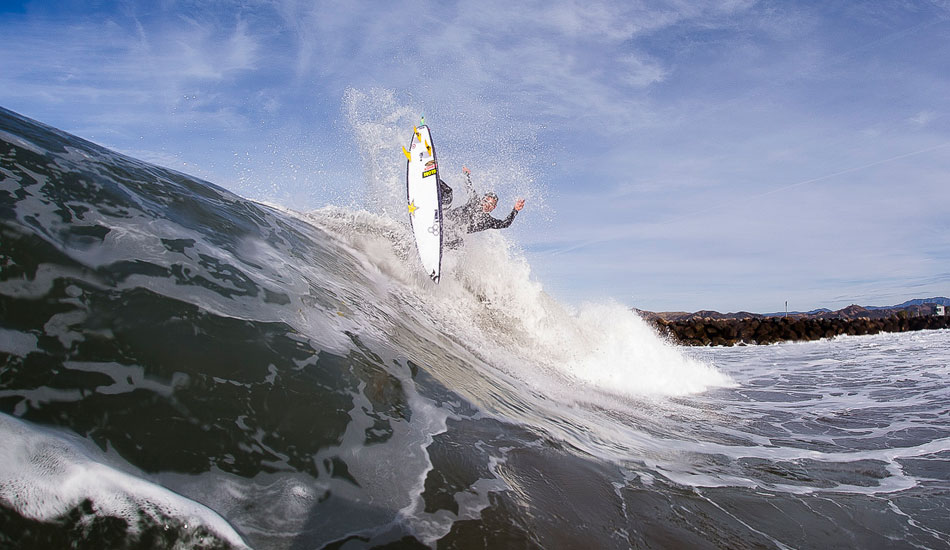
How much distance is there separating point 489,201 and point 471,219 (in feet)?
2.01

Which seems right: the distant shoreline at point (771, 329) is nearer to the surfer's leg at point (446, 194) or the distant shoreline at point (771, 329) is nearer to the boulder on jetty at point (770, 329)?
the boulder on jetty at point (770, 329)

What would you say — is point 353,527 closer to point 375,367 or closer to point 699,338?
point 375,367

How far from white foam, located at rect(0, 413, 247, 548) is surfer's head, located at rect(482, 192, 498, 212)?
888cm

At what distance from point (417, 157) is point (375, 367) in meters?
5.94

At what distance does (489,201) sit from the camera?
1027 cm

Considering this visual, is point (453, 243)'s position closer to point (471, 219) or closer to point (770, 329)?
point (471, 219)

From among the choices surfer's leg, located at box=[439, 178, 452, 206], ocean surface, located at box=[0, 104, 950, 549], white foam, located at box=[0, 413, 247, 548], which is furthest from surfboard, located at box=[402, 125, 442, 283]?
white foam, located at box=[0, 413, 247, 548]

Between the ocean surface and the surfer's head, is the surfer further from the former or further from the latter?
the ocean surface

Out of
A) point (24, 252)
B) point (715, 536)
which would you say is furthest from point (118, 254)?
point (715, 536)

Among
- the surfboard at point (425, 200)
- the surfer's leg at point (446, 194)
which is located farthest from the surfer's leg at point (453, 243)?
the surfboard at point (425, 200)

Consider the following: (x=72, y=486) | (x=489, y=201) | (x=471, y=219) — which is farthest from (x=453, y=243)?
(x=72, y=486)

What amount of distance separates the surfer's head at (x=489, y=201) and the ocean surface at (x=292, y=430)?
4629 millimetres

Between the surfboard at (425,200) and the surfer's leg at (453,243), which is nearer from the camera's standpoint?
the surfboard at (425,200)

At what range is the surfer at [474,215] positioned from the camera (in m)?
10.3
